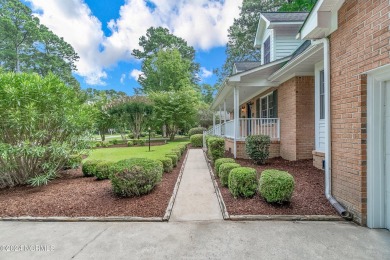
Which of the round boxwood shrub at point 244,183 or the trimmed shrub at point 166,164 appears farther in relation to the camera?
the trimmed shrub at point 166,164

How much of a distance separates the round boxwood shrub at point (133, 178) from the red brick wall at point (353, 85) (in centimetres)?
385

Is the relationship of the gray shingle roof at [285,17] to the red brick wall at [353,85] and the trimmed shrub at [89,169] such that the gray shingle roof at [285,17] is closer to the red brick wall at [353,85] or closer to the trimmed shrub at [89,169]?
the red brick wall at [353,85]

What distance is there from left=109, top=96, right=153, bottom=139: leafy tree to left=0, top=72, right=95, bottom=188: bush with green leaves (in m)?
16.1

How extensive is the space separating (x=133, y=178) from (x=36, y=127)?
11.4 ft

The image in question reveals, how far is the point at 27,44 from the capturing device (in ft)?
107

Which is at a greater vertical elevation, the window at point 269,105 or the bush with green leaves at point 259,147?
the window at point 269,105

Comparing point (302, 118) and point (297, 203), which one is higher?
point (302, 118)

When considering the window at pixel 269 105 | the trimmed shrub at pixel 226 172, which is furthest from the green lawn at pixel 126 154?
the trimmed shrub at pixel 226 172

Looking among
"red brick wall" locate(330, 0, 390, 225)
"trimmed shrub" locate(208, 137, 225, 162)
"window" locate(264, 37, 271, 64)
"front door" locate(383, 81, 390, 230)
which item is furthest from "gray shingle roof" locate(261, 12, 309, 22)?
"front door" locate(383, 81, 390, 230)

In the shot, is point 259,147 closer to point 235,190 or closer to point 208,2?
point 235,190

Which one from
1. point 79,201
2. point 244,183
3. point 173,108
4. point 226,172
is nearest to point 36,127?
point 79,201

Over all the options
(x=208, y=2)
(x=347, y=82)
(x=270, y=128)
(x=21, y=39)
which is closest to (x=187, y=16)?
(x=208, y=2)

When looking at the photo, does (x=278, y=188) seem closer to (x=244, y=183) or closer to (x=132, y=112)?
(x=244, y=183)

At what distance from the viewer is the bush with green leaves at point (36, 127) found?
5539 mm
